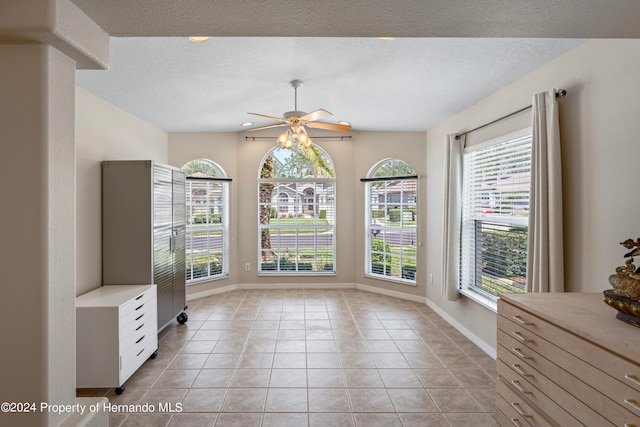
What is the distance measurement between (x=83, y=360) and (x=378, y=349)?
259 centimetres

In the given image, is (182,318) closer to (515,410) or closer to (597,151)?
(515,410)

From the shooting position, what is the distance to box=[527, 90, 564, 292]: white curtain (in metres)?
2.16

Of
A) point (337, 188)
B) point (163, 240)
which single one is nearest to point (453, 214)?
point (337, 188)

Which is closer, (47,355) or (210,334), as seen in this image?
(47,355)

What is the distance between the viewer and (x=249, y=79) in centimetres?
312

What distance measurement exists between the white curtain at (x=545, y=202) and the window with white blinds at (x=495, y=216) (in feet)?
1.04

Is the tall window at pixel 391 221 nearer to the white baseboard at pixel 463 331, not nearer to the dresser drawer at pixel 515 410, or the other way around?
the white baseboard at pixel 463 331

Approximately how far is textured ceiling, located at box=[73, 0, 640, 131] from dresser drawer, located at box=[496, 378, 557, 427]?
1.74 metres

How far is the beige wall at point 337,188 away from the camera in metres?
5.08

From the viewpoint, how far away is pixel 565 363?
1311 mm

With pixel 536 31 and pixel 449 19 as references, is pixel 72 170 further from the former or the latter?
pixel 536 31

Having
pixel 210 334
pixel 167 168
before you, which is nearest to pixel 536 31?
pixel 167 168

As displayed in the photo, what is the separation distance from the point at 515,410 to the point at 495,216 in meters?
1.94

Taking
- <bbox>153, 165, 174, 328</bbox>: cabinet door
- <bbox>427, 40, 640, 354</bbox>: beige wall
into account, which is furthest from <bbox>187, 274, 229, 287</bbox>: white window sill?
<bbox>427, 40, 640, 354</bbox>: beige wall
